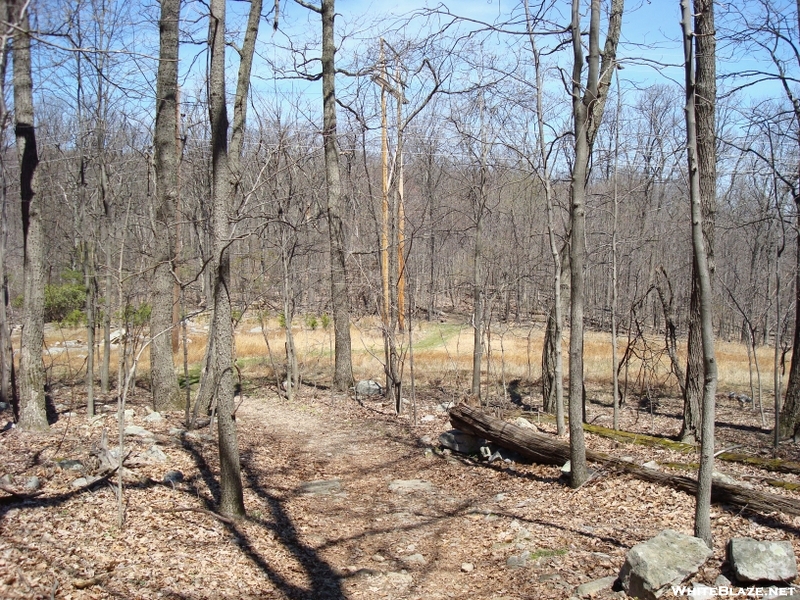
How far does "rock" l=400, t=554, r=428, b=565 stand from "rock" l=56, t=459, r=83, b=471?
141 inches

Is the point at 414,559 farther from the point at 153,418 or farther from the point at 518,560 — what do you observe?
the point at 153,418

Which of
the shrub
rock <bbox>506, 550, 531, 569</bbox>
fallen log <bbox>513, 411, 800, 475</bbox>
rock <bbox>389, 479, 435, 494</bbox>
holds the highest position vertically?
the shrub

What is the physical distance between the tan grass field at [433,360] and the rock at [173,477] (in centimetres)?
595

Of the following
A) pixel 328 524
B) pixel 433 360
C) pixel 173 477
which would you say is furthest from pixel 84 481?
pixel 433 360

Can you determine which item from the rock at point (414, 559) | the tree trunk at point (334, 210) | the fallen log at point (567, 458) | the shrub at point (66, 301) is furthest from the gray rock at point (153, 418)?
the shrub at point (66, 301)

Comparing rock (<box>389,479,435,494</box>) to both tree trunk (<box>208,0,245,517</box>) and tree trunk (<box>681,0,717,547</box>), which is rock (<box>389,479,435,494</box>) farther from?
tree trunk (<box>681,0,717,547</box>)

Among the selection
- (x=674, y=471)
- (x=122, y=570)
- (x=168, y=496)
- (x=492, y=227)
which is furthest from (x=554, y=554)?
(x=492, y=227)

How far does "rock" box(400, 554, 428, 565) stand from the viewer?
5.46 m

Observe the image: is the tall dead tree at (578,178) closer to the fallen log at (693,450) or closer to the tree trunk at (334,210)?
the fallen log at (693,450)

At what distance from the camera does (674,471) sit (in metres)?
6.64

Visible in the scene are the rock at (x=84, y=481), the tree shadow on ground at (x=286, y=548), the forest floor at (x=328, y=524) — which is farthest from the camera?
the rock at (x=84, y=481)

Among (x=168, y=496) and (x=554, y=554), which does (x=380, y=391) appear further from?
(x=554, y=554)

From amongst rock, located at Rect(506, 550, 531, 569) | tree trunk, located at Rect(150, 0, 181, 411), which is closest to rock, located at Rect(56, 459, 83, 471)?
tree trunk, located at Rect(150, 0, 181, 411)

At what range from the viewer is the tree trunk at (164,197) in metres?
9.93
